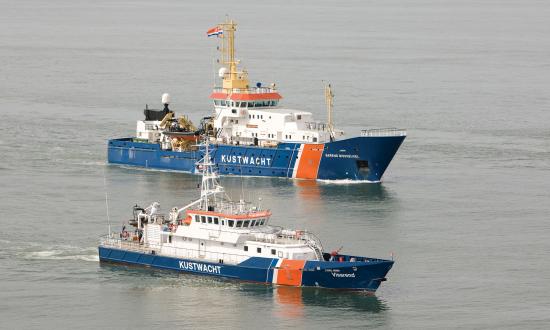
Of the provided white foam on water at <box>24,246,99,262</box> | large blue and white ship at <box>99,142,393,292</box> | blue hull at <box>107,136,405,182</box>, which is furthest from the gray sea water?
blue hull at <box>107,136,405,182</box>

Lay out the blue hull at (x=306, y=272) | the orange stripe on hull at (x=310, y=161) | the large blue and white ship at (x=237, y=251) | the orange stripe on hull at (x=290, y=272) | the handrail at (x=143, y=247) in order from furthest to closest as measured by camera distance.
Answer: the orange stripe on hull at (x=310, y=161), the handrail at (x=143, y=247), the orange stripe on hull at (x=290, y=272), the large blue and white ship at (x=237, y=251), the blue hull at (x=306, y=272)

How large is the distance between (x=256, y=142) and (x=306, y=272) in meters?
39.1

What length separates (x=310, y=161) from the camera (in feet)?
334

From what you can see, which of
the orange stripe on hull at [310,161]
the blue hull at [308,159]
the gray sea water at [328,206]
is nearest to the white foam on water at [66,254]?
the gray sea water at [328,206]

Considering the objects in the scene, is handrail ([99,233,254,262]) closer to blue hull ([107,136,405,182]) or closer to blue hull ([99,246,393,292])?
blue hull ([99,246,393,292])

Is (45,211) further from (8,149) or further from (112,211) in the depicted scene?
(8,149)

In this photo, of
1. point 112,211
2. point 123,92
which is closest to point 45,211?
point 112,211

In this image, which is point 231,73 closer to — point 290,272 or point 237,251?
point 237,251

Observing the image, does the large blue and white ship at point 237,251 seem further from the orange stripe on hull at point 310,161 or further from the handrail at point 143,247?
the orange stripe on hull at point 310,161

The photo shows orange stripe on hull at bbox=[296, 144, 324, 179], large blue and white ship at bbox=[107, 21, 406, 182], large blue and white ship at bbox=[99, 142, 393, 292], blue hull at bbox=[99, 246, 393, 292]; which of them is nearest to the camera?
blue hull at bbox=[99, 246, 393, 292]

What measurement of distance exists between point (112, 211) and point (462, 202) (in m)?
22.2

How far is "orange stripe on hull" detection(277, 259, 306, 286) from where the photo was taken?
67.4 metres

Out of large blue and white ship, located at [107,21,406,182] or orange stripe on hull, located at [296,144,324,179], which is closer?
large blue and white ship, located at [107,21,406,182]

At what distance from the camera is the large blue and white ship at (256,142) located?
331 feet
